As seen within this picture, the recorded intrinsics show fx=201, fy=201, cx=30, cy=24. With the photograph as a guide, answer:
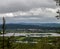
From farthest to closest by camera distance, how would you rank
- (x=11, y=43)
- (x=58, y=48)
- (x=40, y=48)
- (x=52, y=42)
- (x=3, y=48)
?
(x=52, y=42) < (x=58, y=48) < (x=40, y=48) < (x=11, y=43) < (x=3, y=48)

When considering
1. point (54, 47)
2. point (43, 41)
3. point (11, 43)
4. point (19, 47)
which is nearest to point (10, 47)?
point (11, 43)

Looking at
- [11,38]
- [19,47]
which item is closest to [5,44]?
[11,38]

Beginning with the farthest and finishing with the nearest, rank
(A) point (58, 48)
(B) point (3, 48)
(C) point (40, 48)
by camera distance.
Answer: (A) point (58, 48) → (C) point (40, 48) → (B) point (3, 48)

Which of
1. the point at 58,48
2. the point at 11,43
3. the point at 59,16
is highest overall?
the point at 59,16

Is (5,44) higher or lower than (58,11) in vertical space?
lower

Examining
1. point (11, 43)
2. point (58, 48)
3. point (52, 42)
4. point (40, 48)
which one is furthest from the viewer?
point (52, 42)

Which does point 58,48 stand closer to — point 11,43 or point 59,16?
point 59,16

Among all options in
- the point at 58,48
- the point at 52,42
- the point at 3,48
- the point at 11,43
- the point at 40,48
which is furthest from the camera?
the point at 52,42

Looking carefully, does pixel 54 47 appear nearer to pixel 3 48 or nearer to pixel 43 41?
pixel 43 41

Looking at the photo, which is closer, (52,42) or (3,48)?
(3,48)
